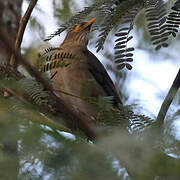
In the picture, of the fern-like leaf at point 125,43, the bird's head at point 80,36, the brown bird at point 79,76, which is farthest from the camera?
the bird's head at point 80,36

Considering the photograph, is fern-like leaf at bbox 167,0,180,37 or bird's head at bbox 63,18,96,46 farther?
bird's head at bbox 63,18,96,46

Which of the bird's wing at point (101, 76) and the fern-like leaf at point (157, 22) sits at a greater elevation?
the fern-like leaf at point (157, 22)

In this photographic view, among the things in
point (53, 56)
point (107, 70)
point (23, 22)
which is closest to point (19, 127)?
point (53, 56)

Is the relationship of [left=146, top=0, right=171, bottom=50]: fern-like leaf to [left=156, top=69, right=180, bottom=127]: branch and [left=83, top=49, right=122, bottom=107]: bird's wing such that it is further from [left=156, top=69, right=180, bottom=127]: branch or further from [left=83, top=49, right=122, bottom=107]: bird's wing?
[left=83, top=49, right=122, bottom=107]: bird's wing

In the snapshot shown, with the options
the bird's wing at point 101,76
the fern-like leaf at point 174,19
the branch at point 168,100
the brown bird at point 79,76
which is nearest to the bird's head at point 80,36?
the brown bird at point 79,76

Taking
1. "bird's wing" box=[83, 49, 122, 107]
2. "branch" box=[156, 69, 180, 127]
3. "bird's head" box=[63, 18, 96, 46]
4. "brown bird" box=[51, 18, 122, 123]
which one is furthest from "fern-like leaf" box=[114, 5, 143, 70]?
"bird's head" box=[63, 18, 96, 46]

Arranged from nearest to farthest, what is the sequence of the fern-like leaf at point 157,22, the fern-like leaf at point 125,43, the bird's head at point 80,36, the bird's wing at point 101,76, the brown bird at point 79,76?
1. the fern-like leaf at point 157,22
2. the fern-like leaf at point 125,43
3. the brown bird at point 79,76
4. the bird's wing at point 101,76
5. the bird's head at point 80,36

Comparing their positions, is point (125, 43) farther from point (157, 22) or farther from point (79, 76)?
point (79, 76)

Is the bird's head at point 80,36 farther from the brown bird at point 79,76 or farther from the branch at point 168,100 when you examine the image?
the branch at point 168,100

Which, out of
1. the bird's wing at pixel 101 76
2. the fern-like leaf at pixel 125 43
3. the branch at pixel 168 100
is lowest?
the bird's wing at pixel 101 76

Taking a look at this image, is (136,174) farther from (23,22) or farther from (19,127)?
(23,22)

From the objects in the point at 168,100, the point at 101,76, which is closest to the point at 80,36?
the point at 101,76

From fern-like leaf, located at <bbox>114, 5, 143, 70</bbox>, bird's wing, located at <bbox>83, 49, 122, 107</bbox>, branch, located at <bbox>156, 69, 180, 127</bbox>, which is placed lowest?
bird's wing, located at <bbox>83, 49, 122, 107</bbox>

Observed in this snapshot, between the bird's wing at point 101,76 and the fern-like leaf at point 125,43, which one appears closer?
the fern-like leaf at point 125,43
